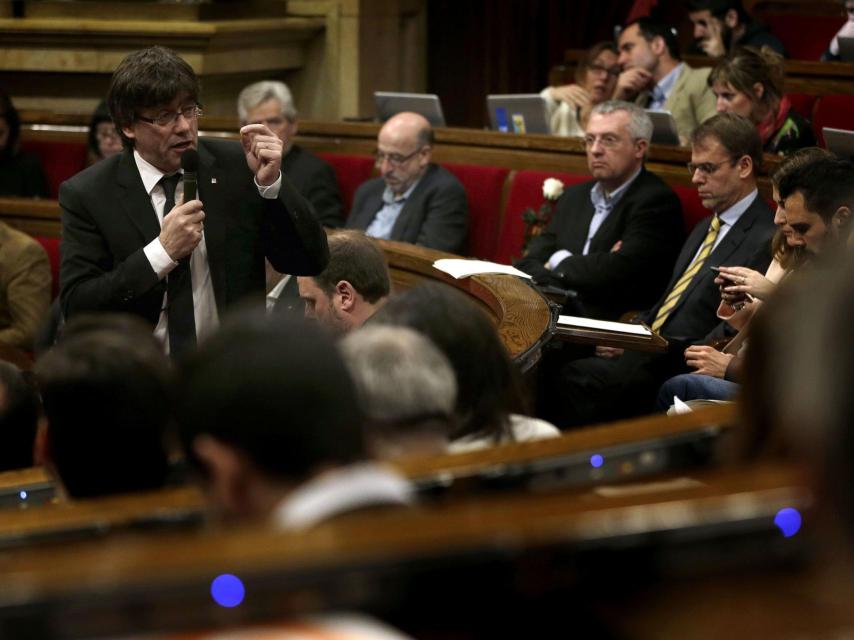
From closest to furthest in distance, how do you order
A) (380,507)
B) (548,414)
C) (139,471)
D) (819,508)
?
(819,508) < (380,507) < (139,471) < (548,414)

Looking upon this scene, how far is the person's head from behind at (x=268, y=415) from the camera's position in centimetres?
115

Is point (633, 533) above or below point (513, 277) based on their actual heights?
above

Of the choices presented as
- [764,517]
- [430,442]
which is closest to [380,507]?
[764,517]

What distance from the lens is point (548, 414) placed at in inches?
184

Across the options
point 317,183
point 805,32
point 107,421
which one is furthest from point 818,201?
point 805,32

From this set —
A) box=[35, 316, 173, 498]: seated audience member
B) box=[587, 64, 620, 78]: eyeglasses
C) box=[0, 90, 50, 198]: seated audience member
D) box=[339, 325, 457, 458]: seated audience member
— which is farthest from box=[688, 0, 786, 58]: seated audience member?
box=[35, 316, 173, 498]: seated audience member

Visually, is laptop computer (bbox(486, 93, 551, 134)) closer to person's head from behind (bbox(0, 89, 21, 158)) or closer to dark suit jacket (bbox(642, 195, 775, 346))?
dark suit jacket (bbox(642, 195, 775, 346))

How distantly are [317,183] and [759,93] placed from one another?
2012 mm

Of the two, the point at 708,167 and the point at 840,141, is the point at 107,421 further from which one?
the point at 840,141

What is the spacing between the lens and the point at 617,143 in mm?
5051

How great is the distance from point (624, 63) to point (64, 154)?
113 inches

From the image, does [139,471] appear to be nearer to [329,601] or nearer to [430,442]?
[430,442]

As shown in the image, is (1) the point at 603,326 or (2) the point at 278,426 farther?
(1) the point at 603,326

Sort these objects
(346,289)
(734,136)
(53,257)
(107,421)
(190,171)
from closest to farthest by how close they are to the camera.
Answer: (107,421) → (190,171) → (346,289) → (734,136) → (53,257)
